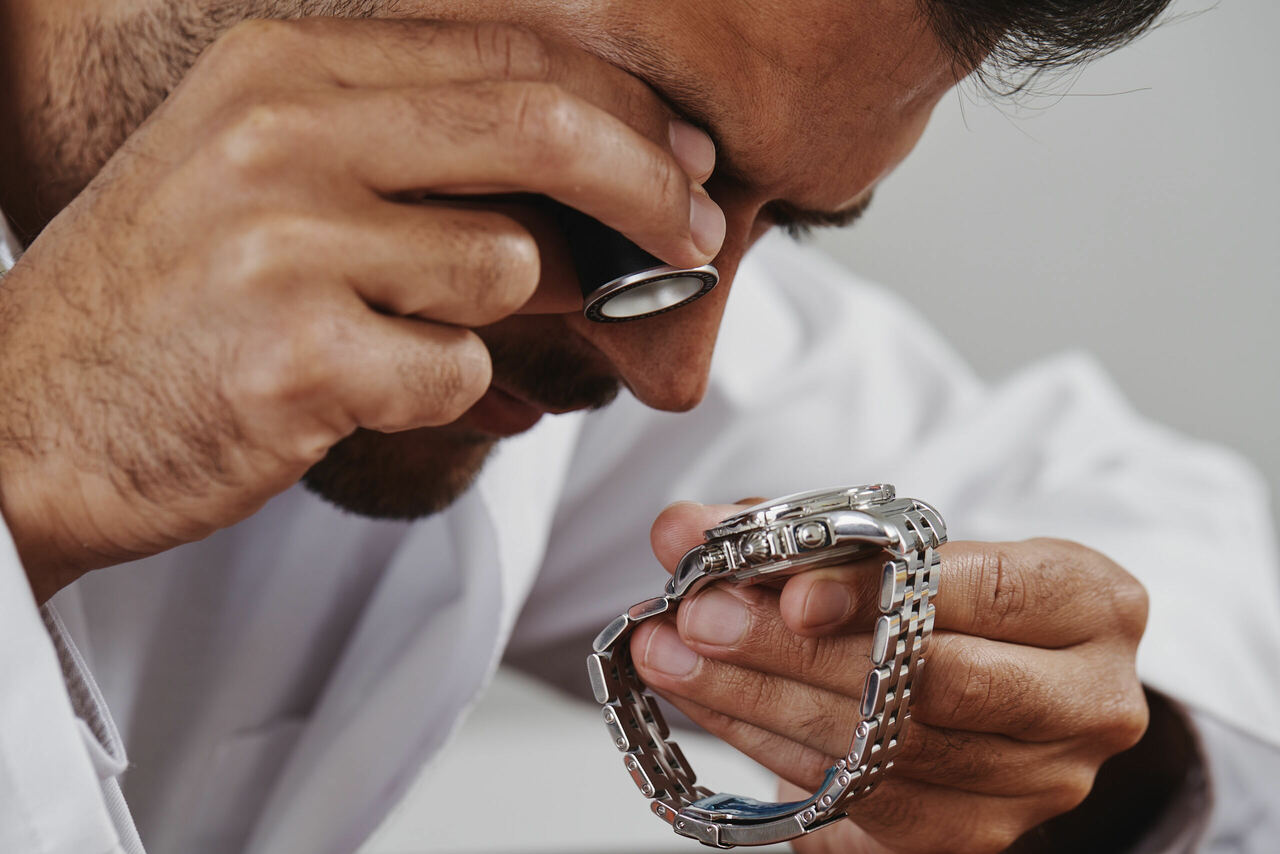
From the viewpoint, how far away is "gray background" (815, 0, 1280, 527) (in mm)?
1872

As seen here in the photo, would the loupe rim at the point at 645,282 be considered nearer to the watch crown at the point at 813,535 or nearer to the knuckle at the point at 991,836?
the watch crown at the point at 813,535

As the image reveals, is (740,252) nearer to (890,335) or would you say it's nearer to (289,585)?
(289,585)

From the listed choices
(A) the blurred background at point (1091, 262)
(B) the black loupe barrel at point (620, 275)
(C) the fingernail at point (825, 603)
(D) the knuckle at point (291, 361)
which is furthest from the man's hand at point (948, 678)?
(A) the blurred background at point (1091, 262)

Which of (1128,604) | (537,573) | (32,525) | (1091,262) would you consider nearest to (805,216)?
(1128,604)

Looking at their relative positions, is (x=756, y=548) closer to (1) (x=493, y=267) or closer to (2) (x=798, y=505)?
(2) (x=798, y=505)

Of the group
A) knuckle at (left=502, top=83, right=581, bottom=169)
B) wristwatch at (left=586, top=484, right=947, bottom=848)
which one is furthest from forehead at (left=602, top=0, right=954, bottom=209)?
wristwatch at (left=586, top=484, right=947, bottom=848)

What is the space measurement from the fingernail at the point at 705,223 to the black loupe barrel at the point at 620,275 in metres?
0.02

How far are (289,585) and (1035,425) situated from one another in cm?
101

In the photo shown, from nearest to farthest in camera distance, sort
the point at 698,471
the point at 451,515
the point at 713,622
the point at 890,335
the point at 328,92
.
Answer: the point at 328,92 → the point at 713,622 → the point at 451,515 → the point at 698,471 → the point at 890,335

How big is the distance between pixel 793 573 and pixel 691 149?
252 mm

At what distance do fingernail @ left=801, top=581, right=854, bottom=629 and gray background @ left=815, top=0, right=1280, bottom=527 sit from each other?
1446 millimetres

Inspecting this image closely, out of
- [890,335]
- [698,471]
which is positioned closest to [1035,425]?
[890,335]

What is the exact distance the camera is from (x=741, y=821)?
649 millimetres

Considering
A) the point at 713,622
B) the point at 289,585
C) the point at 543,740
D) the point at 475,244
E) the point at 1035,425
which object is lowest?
the point at 543,740
